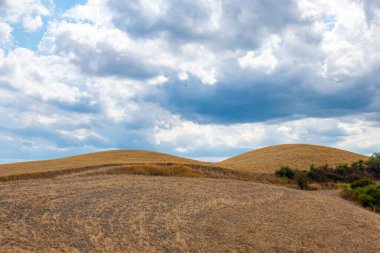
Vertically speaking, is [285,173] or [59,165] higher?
[59,165]

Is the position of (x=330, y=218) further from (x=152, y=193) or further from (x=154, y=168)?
(x=154, y=168)

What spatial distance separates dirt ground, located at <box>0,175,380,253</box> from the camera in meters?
17.6

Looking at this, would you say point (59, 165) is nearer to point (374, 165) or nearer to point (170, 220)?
point (170, 220)

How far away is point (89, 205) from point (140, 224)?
439 centimetres

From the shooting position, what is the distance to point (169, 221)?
21031 millimetres

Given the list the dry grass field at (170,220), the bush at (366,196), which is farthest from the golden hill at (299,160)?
the dry grass field at (170,220)

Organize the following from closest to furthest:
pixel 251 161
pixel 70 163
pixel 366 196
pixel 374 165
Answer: pixel 366 196 → pixel 70 163 → pixel 374 165 → pixel 251 161

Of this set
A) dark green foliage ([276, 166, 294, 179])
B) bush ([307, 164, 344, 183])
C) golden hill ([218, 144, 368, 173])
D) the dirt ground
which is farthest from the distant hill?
the dirt ground

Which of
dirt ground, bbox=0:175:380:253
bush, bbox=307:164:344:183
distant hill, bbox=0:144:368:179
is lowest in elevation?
dirt ground, bbox=0:175:380:253

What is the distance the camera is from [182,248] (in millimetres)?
17484

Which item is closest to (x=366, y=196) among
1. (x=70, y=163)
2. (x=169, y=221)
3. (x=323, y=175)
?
(x=323, y=175)

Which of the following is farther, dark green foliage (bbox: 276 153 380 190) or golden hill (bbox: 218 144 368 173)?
golden hill (bbox: 218 144 368 173)

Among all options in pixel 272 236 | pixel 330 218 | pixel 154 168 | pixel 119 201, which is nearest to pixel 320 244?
pixel 272 236

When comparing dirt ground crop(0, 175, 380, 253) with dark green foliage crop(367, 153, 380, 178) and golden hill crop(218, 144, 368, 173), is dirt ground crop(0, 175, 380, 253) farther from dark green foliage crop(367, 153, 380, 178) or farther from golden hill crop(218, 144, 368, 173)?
dark green foliage crop(367, 153, 380, 178)
